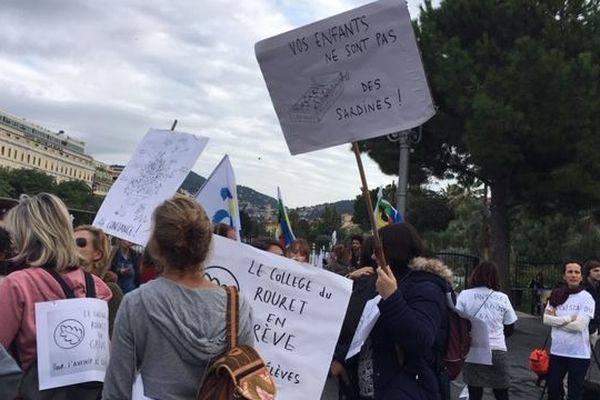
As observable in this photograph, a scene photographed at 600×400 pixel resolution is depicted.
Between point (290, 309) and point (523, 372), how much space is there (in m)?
8.72

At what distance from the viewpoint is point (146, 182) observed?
18.7 ft

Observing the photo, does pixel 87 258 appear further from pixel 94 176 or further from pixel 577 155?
pixel 94 176

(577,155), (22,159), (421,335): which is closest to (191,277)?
(421,335)

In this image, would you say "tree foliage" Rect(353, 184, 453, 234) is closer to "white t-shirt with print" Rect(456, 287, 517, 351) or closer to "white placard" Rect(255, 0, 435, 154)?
"white t-shirt with print" Rect(456, 287, 517, 351)

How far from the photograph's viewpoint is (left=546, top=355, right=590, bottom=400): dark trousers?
707 cm

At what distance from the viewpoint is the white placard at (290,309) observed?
3.60 meters

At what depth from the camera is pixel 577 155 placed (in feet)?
51.4

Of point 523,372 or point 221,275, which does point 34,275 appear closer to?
point 221,275

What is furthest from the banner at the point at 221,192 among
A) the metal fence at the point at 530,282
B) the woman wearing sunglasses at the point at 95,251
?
the metal fence at the point at 530,282

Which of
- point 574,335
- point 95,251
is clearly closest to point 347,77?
point 95,251

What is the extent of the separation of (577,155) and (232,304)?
48.5 feet

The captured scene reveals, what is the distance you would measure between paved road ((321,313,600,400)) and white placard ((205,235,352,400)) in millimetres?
4668

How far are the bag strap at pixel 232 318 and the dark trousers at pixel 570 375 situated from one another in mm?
5620

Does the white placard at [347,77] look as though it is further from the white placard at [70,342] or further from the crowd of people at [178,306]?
the white placard at [70,342]
